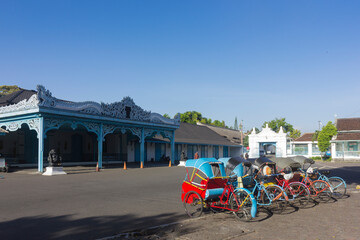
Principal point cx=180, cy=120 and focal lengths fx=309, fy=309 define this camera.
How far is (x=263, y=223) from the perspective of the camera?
714cm

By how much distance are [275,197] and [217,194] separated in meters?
1.86

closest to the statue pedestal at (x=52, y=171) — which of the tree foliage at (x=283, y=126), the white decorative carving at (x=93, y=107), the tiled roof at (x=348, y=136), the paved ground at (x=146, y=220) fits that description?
the white decorative carving at (x=93, y=107)

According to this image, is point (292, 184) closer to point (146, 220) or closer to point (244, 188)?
point (244, 188)

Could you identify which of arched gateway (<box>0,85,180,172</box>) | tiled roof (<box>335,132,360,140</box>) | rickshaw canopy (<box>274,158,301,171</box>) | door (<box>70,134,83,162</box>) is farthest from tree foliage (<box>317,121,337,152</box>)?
rickshaw canopy (<box>274,158,301,171</box>)

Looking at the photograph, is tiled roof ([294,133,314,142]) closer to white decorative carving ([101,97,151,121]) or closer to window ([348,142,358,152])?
window ([348,142,358,152])

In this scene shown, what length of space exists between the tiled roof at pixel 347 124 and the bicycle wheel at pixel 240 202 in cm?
5440

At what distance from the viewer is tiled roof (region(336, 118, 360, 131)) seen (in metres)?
54.7

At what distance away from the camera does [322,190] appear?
33.3 feet

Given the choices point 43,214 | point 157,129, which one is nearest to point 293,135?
point 157,129

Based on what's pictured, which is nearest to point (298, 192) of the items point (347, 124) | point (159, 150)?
point (159, 150)

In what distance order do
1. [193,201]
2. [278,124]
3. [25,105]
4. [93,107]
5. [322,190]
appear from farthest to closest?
1. [278,124]
2. [93,107]
3. [25,105]
4. [322,190]
5. [193,201]

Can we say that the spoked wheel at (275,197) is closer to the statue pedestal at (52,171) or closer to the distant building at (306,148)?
the statue pedestal at (52,171)

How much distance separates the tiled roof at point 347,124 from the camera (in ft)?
179

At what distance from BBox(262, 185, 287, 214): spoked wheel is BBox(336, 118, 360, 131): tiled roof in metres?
52.6
